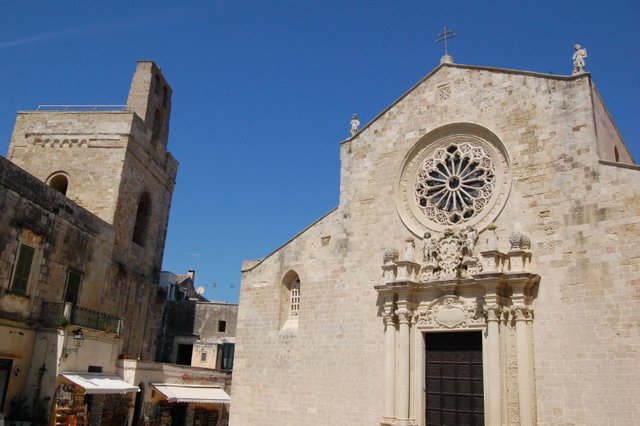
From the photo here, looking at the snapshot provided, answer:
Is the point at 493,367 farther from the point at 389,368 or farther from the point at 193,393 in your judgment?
the point at 193,393

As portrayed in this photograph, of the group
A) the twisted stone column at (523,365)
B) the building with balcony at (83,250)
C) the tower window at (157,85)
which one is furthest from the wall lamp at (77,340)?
the tower window at (157,85)

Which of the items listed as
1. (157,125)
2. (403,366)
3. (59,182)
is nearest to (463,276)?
(403,366)

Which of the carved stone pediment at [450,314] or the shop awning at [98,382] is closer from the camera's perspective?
the carved stone pediment at [450,314]

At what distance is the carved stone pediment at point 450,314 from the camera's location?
1341 centimetres

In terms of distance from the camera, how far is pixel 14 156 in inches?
934

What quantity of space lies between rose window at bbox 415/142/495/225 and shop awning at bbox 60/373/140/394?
34.1ft

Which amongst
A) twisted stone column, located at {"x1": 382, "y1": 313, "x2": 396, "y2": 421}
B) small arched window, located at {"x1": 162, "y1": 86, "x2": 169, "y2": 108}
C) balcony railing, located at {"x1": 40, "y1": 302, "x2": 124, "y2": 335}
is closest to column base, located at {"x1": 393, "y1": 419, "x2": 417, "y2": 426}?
twisted stone column, located at {"x1": 382, "y1": 313, "x2": 396, "y2": 421}

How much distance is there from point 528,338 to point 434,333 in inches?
95.1

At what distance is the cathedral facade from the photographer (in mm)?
11883

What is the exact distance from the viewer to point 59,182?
23.4 meters

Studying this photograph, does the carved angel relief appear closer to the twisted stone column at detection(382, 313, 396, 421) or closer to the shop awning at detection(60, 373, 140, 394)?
the twisted stone column at detection(382, 313, 396, 421)

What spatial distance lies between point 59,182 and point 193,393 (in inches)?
402

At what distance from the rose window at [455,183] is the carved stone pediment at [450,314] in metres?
2.10

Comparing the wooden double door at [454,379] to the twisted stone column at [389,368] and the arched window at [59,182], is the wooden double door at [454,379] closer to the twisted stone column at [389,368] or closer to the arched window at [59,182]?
the twisted stone column at [389,368]
